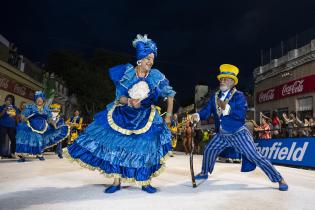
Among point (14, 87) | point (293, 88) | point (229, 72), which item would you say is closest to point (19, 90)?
point (14, 87)

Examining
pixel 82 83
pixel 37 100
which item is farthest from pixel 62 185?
pixel 82 83

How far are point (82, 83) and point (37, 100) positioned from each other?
106ft

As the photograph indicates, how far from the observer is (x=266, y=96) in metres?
24.0

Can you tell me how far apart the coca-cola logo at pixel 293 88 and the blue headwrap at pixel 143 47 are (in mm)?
16243

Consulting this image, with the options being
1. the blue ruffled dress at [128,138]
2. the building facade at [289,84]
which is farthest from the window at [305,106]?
the blue ruffled dress at [128,138]

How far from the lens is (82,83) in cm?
4253

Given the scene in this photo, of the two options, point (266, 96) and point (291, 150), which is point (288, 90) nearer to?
point (266, 96)

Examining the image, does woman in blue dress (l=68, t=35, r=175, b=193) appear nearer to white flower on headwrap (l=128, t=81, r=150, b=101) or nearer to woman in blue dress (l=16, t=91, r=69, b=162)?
white flower on headwrap (l=128, t=81, r=150, b=101)

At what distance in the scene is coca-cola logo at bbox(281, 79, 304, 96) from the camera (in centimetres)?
1930

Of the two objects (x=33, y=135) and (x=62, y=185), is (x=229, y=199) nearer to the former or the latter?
(x=62, y=185)

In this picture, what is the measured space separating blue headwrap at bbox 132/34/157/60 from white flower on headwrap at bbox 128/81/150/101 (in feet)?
1.34

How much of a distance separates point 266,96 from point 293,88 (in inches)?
155

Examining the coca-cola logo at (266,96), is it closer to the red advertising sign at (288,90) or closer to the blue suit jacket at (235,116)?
the red advertising sign at (288,90)

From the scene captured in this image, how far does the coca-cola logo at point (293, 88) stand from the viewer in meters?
19.3
